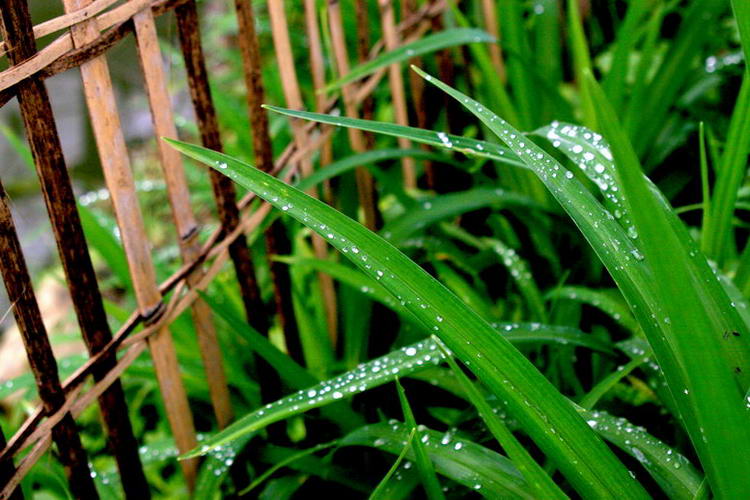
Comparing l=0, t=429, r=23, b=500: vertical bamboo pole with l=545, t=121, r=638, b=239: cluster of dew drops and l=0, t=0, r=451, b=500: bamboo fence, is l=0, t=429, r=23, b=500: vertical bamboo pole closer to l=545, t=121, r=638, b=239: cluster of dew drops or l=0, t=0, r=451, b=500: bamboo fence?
l=0, t=0, r=451, b=500: bamboo fence

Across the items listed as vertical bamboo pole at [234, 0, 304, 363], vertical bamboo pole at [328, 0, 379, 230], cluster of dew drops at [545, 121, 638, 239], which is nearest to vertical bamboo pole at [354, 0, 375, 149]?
vertical bamboo pole at [328, 0, 379, 230]

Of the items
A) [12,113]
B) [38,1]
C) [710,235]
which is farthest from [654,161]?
[38,1]

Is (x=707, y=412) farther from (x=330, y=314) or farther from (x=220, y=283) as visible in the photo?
(x=220, y=283)

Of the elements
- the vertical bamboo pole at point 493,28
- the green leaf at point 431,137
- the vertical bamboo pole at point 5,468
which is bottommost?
the vertical bamboo pole at point 5,468

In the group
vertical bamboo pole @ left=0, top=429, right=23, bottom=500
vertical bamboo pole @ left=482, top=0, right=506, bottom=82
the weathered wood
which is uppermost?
the weathered wood

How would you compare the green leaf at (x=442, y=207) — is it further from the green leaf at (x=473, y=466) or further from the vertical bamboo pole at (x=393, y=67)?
the green leaf at (x=473, y=466)

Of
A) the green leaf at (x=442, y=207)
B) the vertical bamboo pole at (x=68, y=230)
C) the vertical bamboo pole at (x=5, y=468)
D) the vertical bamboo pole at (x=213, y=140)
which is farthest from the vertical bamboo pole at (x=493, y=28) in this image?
the vertical bamboo pole at (x=5, y=468)

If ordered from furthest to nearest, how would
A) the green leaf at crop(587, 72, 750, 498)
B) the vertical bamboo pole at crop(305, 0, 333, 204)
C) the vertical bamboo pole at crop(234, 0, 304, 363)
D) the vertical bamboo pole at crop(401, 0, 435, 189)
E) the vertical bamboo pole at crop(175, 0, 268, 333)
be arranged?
the vertical bamboo pole at crop(401, 0, 435, 189)
the vertical bamboo pole at crop(305, 0, 333, 204)
the vertical bamboo pole at crop(234, 0, 304, 363)
the vertical bamboo pole at crop(175, 0, 268, 333)
the green leaf at crop(587, 72, 750, 498)

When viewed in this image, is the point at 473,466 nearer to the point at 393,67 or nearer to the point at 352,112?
the point at 352,112
